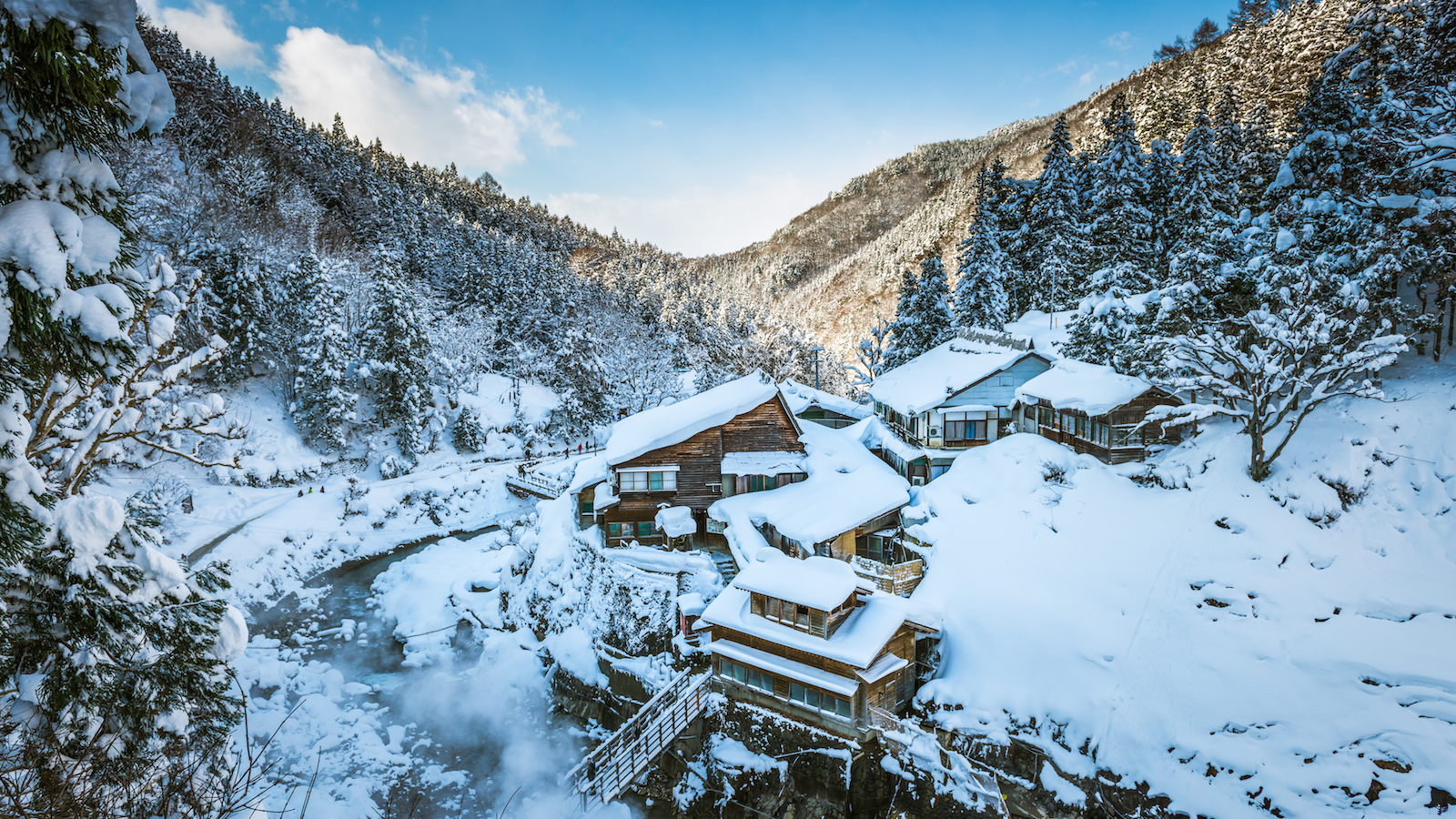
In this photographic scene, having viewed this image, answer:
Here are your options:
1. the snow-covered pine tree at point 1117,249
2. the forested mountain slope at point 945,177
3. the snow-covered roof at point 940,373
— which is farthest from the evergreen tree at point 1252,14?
the snow-covered roof at point 940,373

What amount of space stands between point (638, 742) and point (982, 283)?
1438 inches

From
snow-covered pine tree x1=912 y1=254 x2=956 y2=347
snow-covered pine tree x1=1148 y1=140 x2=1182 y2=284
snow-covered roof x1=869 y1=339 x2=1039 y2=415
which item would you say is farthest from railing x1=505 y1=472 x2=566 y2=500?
snow-covered pine tree x1=1148 y1=140 x2=1182 y2=284

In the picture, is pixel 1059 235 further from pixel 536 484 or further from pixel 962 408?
pixel 536 484

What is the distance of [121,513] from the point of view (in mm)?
6336

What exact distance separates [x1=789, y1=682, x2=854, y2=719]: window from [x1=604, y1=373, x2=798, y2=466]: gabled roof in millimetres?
11554

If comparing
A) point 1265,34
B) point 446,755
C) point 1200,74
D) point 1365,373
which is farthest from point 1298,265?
point 1265,34

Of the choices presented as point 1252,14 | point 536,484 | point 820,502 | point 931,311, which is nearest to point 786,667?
point 820,502

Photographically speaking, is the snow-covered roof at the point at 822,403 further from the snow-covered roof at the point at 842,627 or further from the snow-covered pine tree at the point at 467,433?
the snow-covered pine tree at the point at 467,433

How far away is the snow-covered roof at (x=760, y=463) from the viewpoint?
1007 inches

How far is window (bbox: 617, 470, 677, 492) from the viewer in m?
25.4

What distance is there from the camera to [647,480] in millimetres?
25578

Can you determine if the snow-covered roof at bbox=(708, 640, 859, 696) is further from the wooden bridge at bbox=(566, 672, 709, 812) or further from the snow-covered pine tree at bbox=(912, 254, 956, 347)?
the snow-covered pine tree at bbox=(912, 254, 956, 347)

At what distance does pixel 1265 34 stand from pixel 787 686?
8006 cm

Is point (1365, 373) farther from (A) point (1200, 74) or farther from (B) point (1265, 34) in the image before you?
(B) point (1265, 34)
